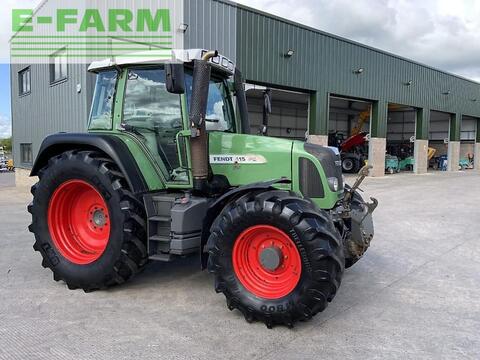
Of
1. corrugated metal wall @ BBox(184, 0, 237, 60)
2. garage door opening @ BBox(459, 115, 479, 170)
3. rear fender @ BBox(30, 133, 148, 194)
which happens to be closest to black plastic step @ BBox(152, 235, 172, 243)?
rear fender @ BBox(30, 133, 148, 194)

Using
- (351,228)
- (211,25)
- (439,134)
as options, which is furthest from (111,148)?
(439,134)

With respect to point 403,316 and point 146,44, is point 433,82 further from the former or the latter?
point 403,316

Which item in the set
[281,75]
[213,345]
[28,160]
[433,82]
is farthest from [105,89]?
[433,82]

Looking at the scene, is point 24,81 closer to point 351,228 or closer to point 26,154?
point 26,154

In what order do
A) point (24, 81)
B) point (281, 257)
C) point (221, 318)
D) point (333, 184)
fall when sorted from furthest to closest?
point (24, 81), point (333, 184), point (221, 318), point (281, 257)

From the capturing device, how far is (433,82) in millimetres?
24625

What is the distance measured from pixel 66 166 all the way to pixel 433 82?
24.4 m

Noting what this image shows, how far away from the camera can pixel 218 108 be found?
4.79 meters

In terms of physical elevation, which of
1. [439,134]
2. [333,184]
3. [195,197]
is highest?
[439,134]

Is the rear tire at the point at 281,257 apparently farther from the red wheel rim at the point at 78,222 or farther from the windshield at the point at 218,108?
the red wheel rim at the point at 78,222

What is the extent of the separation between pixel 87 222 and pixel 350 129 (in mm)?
28646

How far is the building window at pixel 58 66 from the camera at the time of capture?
41.5 ft

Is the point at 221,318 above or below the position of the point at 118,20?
below

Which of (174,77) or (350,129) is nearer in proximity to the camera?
(174,77)
